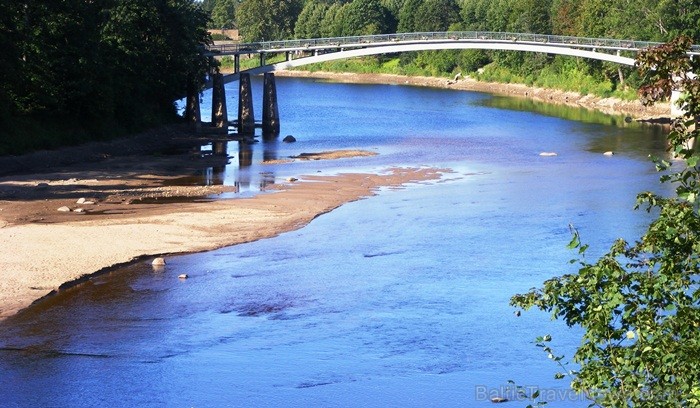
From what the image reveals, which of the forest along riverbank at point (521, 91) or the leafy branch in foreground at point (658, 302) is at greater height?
the leafy branch in foreground at point (658, 302)

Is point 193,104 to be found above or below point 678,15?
below

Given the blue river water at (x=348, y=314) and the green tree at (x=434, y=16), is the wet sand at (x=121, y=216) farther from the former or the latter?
the green tree at (x=434, y=16)

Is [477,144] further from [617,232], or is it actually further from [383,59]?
[383,59]

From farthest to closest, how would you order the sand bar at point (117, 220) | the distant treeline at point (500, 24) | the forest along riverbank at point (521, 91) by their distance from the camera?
1. the distant treeline at point (500, 24)
2. the forest along riverbank at point (521, 91)
3. the sand bar at point (117, 220)

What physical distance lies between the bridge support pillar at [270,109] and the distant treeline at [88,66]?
4.76 m

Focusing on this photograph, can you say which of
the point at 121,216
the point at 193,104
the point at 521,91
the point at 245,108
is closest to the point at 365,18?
the point at 521,91

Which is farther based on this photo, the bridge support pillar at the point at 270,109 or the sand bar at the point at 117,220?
the bridge support pillar at the point at 270,109

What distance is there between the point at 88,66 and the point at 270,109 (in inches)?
670

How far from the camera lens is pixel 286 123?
70625 mm

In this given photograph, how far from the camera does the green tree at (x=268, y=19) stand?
15412cm

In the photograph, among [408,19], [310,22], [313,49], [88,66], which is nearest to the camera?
[88,66]

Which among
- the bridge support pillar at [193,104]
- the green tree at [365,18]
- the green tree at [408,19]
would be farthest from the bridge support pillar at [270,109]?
the green tree at [365,18]

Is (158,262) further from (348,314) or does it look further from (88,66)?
(88,66)

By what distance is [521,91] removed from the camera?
101m
